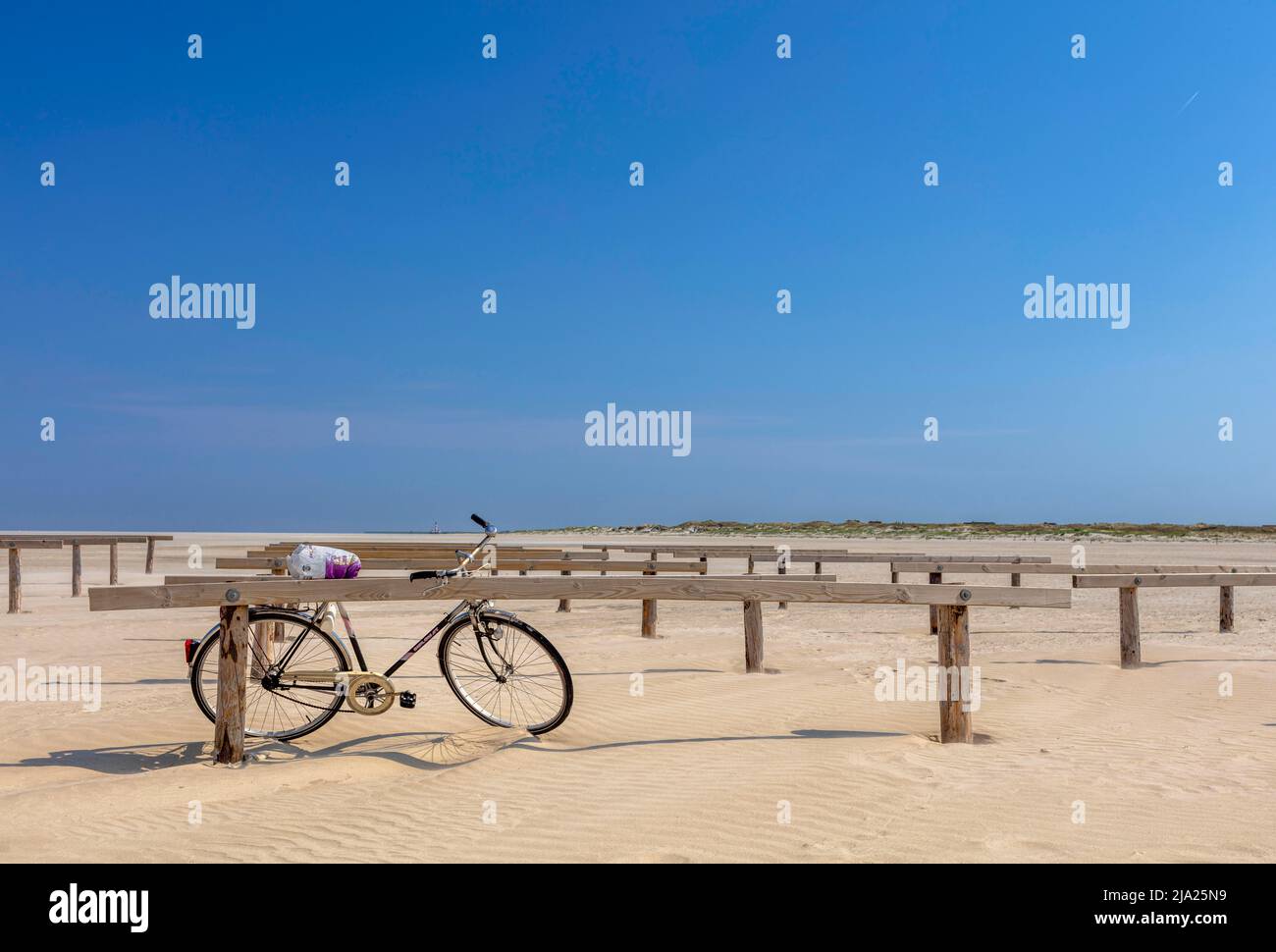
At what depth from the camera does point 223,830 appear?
4633 mm

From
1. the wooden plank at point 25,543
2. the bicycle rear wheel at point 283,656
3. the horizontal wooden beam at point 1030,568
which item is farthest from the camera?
the wooden plank at point 25,543

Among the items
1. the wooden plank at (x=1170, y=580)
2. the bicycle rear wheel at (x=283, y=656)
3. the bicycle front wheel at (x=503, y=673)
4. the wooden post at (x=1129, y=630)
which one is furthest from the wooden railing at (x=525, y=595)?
the wooden post at (x=1129, y=630)

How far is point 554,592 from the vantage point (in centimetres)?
632

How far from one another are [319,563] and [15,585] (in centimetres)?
1346

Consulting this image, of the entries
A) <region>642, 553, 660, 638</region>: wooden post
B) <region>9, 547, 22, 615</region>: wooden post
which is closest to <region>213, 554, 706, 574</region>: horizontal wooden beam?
<region>642, 553, 660, 638</region>: wooden post

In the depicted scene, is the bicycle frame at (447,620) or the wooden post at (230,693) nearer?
the wooden post at (230,693)

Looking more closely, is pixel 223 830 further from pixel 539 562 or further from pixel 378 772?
pixel 539 562

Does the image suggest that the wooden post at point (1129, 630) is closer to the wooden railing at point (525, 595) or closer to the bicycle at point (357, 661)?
the wooden railing at point (525, 595)

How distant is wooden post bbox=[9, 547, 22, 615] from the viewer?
1599cm

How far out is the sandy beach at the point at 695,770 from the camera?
14.5 feet

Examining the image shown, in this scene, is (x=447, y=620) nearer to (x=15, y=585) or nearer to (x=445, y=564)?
(x=445, y=564)

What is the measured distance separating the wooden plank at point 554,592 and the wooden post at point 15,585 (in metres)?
12.2
